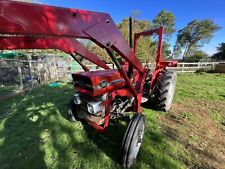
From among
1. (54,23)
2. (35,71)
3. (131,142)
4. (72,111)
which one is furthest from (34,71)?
(54,23)

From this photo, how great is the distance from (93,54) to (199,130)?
113 inches

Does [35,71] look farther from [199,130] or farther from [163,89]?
[199,130]

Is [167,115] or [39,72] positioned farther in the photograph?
[39,72]

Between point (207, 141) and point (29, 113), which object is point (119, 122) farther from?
point (29, 113)

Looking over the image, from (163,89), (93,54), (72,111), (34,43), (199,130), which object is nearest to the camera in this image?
(34,43)

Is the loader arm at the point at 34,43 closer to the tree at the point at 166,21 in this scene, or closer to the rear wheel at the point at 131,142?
the rear wheel at the point at 131,142

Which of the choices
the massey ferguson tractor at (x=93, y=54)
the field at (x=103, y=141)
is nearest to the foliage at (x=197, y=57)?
the field at (x=103, y=141)

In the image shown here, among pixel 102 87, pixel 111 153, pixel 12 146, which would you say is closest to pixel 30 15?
pixel 102 87

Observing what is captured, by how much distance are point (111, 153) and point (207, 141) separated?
1932 mm

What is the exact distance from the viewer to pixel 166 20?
1622 inches

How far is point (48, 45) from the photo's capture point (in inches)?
79.0

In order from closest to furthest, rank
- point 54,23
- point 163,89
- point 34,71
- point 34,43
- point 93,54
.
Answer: point 54,23 → point 34,43 → point 93,54 → point 163,89 → point 34,71

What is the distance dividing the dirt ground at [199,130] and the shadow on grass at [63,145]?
→ 1.33 ft

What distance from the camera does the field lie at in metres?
3.08
